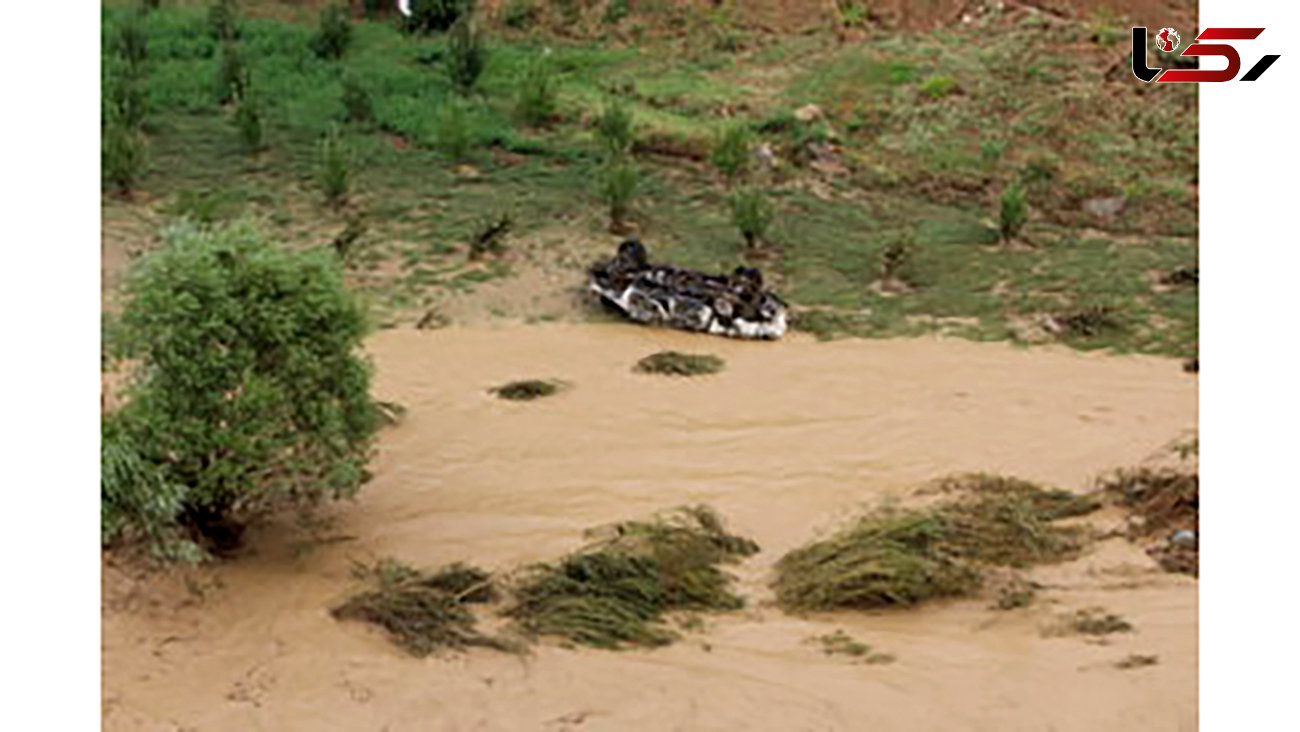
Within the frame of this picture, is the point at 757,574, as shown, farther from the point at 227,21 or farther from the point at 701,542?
the point at 227,21

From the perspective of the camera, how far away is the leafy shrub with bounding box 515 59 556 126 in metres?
14.8

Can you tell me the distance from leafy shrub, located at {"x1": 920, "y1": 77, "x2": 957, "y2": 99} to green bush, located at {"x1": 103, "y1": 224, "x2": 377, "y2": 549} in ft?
35.6

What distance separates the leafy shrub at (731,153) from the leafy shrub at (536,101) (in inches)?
76.5

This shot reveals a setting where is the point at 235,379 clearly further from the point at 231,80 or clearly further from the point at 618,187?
the point at 231,80

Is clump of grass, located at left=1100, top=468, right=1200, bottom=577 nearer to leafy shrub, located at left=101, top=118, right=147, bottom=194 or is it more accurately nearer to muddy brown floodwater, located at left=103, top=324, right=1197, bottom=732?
→ muddy brown floodwater, located at left=103, top=324, right=1197, bottom=732

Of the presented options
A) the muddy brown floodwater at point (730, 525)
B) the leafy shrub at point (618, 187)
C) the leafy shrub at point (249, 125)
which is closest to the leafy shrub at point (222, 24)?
the leafy shrub at point (249, 125)

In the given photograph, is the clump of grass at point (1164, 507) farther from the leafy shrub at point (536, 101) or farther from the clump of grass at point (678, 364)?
the leafy shrub at point (536, 101)

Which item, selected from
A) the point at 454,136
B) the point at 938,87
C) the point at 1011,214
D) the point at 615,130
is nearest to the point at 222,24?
the point at 454,136

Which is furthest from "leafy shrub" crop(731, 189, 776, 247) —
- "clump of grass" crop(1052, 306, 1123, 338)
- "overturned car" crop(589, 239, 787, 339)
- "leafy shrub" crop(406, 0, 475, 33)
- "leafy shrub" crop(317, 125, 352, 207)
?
"leafy shrub" crop(406, 0, 475, 33)

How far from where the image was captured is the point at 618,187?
12617 millimetres

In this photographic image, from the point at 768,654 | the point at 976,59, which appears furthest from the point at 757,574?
the point at 976,59

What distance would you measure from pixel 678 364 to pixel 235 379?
3827 millimetres

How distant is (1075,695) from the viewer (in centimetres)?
497

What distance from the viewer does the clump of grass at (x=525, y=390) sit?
8.84 metres
